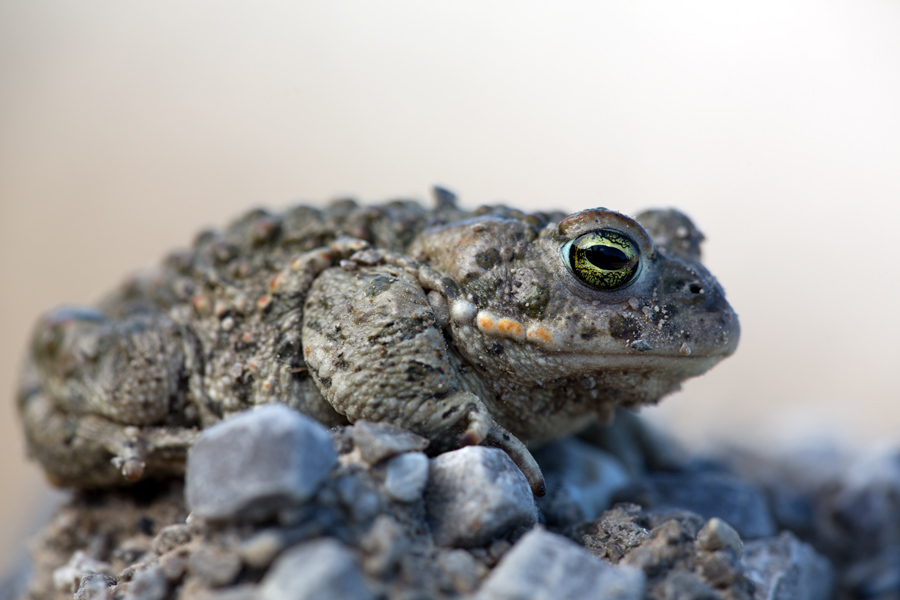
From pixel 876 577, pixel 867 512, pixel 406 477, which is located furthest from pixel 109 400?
pixel 867 512

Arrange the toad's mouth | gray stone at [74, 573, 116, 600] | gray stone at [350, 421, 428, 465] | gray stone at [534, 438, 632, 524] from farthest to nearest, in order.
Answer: gray stone at [534, 438, 632, 524] → the toad's mouth → gray stone at [74, 573, 116, 600] → gray stone at [350, 421, 428, 465]

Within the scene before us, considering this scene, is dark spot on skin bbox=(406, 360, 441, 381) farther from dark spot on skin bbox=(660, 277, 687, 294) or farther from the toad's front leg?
dark spot on skin bbox=(660, 277, 687, 294)

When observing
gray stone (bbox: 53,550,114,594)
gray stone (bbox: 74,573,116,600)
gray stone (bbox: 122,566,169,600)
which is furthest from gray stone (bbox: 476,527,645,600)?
gray stone (bbox: 53,550,114,594)

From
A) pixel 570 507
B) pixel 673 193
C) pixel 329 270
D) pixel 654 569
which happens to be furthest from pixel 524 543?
pixel 673 193

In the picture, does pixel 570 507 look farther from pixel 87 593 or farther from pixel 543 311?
pixel 87 593

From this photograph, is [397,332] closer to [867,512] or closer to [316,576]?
[316,576]

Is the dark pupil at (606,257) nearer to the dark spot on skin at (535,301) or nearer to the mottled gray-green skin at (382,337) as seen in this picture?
the mottled gray-green skin at (382,337)

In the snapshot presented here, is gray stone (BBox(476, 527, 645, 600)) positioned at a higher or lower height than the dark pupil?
lower

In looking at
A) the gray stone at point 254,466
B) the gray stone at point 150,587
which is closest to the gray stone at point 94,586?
the gray stone at point 150,587
